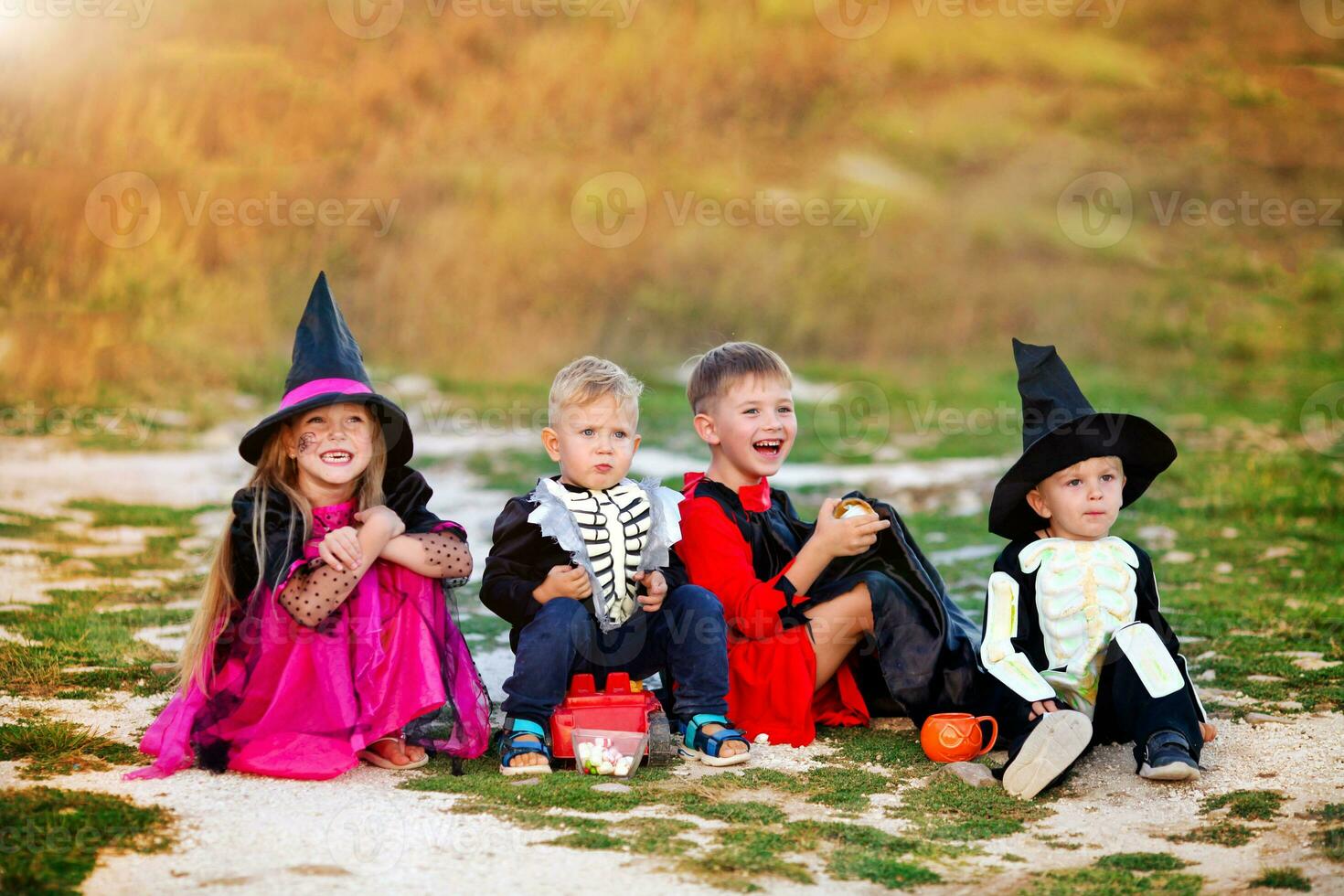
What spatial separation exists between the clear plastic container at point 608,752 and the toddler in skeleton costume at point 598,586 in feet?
0.37

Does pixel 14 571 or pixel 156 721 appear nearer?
pixel 156 721

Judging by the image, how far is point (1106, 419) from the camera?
386 centimetres

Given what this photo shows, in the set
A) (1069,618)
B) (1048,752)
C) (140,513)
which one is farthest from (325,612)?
(140,513)

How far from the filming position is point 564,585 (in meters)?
3.67

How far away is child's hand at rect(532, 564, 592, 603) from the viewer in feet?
12.0

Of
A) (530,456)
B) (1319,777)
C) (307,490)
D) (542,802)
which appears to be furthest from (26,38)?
(1319,777)

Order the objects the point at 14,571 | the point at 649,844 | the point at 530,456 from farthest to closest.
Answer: the point at 530,456
the point at 14,571
the point at 649,844

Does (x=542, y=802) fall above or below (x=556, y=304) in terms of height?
below

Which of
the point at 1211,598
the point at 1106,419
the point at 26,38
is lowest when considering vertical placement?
the point at 1211,598

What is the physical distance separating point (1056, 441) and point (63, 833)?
2585mm

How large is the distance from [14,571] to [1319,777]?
5.33m

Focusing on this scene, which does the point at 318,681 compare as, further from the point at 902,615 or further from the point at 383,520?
the point at 902,615

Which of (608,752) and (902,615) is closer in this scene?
(608,752)

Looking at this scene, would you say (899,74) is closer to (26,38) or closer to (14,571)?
(26,38)
